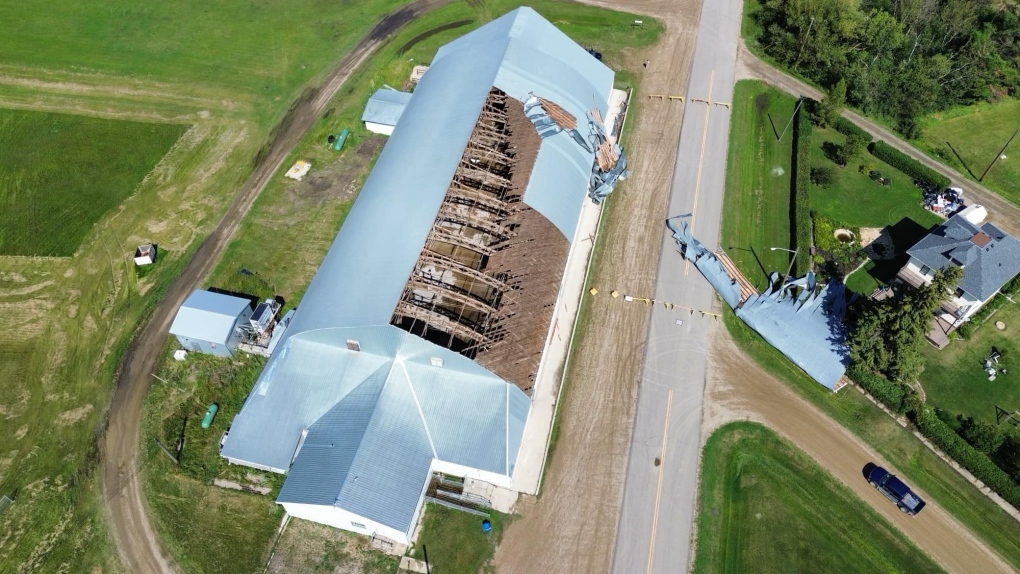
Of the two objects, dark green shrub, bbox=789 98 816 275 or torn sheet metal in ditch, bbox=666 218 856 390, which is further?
dark green shrub, bbox=789 98 816 275

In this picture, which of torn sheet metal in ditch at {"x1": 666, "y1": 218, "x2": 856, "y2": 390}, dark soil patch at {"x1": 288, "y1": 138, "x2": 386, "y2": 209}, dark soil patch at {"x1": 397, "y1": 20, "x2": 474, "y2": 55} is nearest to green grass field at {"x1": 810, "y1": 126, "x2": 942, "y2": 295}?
torn sheet metal in ditch at {"x1": 666, "y1": 218, "x2": 856, "y2": 390}

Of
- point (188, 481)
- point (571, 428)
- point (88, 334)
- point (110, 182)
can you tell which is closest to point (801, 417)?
point (571, 428)

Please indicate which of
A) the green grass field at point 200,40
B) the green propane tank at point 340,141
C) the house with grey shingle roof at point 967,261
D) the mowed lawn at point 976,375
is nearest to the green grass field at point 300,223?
the green propane tank at point 340,141

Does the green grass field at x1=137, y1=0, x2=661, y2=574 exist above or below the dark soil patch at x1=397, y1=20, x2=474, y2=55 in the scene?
below

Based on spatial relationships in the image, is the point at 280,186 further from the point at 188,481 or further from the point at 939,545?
the point at 939,545

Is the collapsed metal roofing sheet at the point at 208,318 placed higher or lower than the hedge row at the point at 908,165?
lower

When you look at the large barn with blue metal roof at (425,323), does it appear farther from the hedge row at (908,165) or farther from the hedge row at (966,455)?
the hedge row at (908,165)

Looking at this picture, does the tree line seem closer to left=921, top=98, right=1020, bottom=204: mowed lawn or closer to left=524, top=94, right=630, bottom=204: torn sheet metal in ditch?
left=921, top=98, right=1020, bottom=204: mowed lawn
